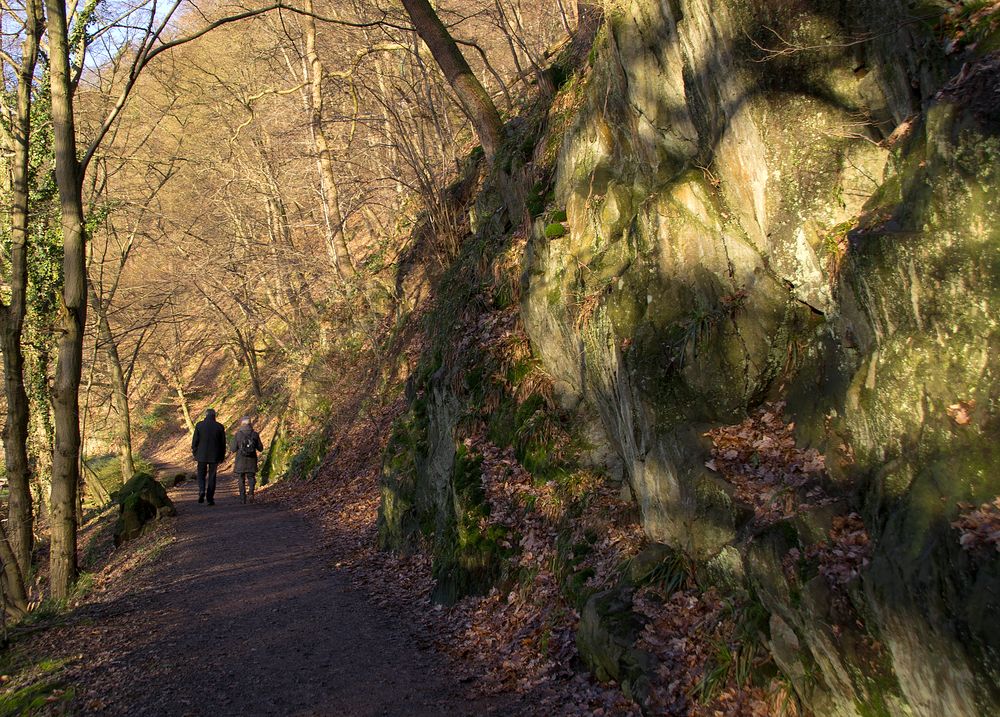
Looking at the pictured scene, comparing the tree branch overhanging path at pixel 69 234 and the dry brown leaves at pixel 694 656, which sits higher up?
the tree branch overhanging path at pixel 69 234

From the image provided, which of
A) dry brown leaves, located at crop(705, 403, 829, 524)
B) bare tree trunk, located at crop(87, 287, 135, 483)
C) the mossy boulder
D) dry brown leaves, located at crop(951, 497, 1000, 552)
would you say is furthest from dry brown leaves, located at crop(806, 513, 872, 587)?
bare tree trunk, located at crop(87, 287, 135, 483)

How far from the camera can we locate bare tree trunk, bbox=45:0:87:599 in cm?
1034

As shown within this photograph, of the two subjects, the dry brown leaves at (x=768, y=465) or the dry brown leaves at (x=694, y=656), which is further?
the dry brown leaves at (x=768, y=465)

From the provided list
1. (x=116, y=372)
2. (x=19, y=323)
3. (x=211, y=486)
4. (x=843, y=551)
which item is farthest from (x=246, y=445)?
(x=843, y=551)

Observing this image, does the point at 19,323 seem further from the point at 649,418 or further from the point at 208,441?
the point at 649,418

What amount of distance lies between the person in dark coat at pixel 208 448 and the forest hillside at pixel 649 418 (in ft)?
6.00

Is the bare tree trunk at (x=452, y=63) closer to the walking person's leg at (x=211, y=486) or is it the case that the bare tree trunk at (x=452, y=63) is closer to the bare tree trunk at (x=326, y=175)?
the bare tree trunk at (x=326, y=175)

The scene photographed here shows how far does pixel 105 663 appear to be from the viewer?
7.23 metres

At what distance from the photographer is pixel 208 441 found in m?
17.3

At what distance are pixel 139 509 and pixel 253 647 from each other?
8.25 metres

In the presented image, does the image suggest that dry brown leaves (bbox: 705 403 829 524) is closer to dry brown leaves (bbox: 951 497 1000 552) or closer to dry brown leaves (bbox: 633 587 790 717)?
dry brown leaves (bbox: 633 587 790 717)

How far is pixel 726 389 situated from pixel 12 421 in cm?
939

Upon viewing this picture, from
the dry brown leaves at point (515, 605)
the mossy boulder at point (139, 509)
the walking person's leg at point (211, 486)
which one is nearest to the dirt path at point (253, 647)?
the dry brown leaves at point (515, 605)

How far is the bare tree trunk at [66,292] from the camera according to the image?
10.3 meters
